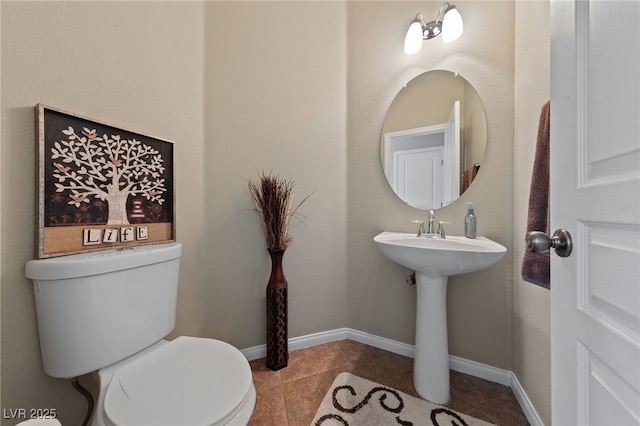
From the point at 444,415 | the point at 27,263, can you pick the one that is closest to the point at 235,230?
the point at 27,263

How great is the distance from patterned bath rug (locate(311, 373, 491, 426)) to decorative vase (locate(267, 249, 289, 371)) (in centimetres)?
34

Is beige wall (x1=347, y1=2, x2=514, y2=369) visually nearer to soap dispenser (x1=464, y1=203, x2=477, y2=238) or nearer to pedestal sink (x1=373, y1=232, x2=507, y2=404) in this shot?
soap dispenser (x1=464, y1=203, x2=477, y2=238)

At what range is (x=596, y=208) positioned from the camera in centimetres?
40

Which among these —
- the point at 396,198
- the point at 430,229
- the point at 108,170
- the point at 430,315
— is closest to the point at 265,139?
the point at 108,170

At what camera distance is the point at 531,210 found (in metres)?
0.86

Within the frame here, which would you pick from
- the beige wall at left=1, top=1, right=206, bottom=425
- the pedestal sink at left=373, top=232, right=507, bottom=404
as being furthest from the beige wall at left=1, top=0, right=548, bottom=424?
the pedestal sink at left=373, top=232, right=507, bottom=404

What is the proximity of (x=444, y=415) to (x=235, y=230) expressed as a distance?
1.37m

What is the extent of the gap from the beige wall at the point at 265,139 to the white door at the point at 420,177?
0.23 feet

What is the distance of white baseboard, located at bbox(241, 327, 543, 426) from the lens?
3.65 ft

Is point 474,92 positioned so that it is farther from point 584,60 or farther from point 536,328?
point 536,328

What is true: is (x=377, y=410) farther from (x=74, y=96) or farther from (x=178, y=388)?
(x=74, y=96)

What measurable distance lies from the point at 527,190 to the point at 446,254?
495 millimetres

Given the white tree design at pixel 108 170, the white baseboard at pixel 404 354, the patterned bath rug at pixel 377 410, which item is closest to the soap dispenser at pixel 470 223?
the white baseboard at pixel 404 354

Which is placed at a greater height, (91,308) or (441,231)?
(441,231)
